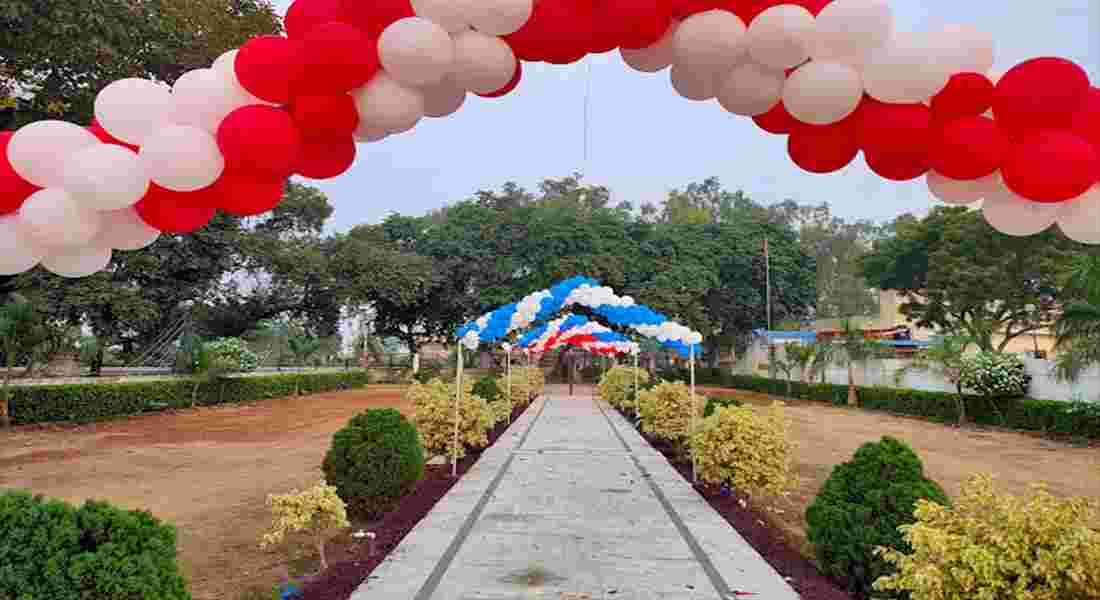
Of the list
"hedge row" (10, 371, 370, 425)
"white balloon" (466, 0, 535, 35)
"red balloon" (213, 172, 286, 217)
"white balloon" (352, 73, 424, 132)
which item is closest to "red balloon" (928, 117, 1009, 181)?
"white balloon" (466, 0, 535, 35)

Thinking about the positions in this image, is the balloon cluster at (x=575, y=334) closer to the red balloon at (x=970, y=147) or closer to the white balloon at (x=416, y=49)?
the red balloon at (x=970, y=147)

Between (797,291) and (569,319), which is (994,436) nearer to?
(569,319)

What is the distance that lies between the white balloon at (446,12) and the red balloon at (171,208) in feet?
4.17

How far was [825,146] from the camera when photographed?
2.92m

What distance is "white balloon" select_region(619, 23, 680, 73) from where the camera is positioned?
2963 millimetres

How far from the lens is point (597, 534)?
7363mm

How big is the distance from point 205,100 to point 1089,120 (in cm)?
353

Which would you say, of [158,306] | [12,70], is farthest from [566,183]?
[12,70]

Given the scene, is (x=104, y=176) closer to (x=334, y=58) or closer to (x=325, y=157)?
(x=325, y=157)

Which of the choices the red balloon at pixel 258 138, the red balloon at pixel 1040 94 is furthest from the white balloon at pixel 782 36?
the red balloon at pixel 258 138

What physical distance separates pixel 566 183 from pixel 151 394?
1691 inches

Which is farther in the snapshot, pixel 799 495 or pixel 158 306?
pixel 158 306

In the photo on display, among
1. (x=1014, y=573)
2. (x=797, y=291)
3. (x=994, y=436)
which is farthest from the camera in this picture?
(x=797, y=291)

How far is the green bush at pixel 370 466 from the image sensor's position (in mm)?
8039
